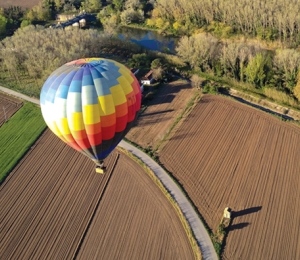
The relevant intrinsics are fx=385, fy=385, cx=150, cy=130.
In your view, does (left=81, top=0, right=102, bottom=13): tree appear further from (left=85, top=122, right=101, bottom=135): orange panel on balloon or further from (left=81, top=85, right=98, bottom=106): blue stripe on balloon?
(left=85, top=122, right=101, bottom=135): orange panel on balloon

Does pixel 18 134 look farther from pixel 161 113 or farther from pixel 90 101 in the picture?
pixel 90 101

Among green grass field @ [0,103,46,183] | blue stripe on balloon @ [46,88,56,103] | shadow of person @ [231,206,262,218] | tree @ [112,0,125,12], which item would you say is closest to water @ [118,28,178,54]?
tree @ [112,0,125,12]

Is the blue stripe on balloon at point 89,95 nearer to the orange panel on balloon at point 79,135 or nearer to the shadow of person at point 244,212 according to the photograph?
the orange panel on balloon at point 79,135

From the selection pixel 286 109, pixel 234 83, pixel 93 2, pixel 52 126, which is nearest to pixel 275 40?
pixel 234 83

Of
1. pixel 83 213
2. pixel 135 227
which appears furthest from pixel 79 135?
pixel 135 227

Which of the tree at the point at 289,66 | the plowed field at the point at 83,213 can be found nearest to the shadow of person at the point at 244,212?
the plowed field at the point at 83,213
